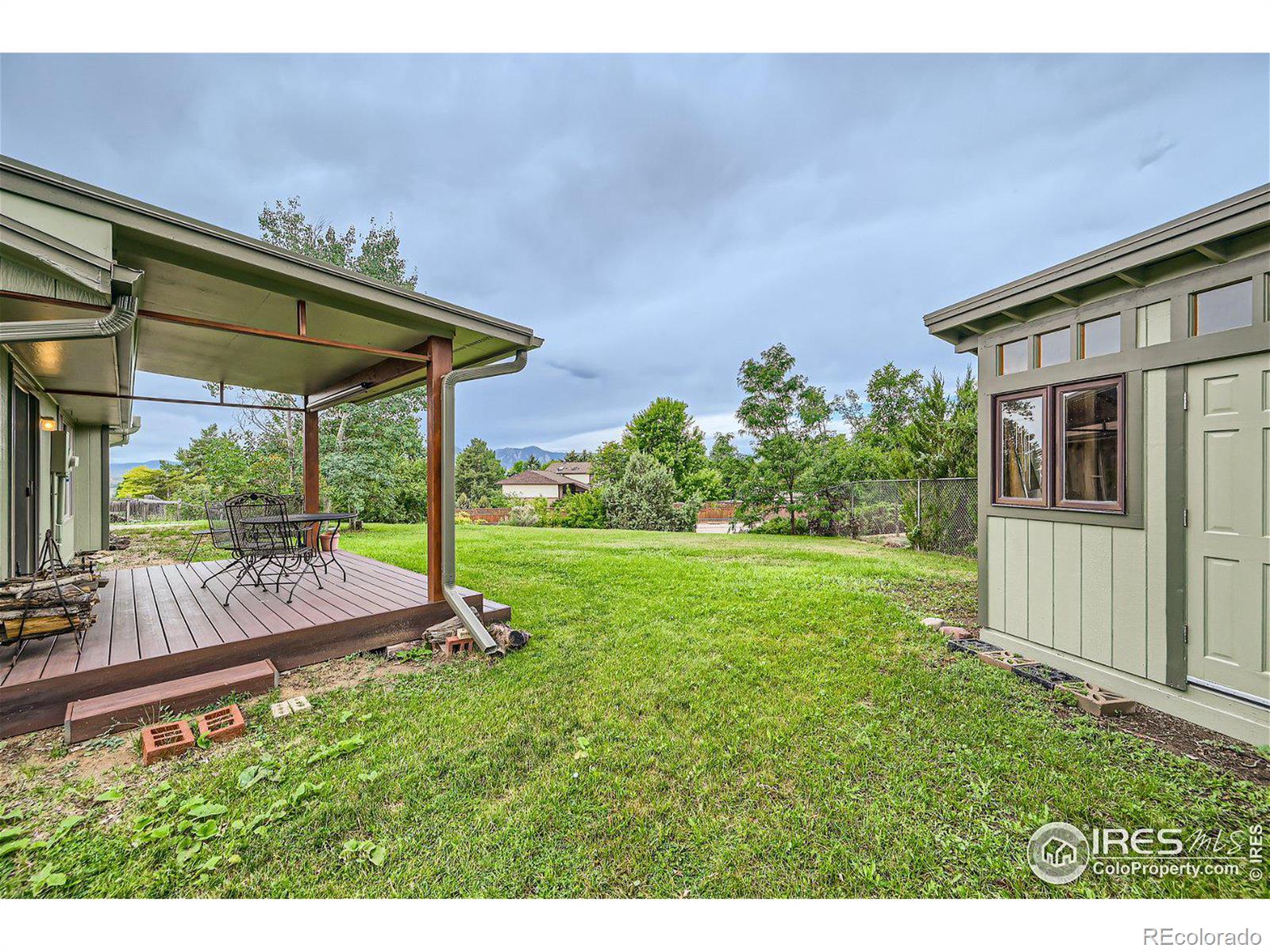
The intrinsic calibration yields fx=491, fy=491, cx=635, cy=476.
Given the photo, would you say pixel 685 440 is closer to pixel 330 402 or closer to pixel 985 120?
pixel 985 120

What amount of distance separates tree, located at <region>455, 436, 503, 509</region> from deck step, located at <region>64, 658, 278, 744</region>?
84.1 feet

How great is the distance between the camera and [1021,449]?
4031mm

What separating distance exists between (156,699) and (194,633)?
0.73 metres

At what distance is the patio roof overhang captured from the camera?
254 cm

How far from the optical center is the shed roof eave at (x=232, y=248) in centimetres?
247

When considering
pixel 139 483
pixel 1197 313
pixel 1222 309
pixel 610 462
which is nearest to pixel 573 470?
pixel 610 462

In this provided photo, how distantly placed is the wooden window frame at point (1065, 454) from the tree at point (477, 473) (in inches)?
1078

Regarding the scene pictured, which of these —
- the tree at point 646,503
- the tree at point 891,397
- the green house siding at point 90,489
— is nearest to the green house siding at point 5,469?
the green house siding at point 90,489

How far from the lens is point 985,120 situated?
7.90m

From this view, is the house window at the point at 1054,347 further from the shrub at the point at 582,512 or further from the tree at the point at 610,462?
the tree at the point at 610,462

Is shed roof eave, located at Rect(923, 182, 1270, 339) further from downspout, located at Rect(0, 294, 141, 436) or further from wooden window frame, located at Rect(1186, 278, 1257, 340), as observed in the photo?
downspout, located at Rect(0, 294, 141, 436)

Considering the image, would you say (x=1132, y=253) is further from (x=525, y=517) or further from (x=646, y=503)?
(x=525, y=517)

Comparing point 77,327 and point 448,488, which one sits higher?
point 77,327
